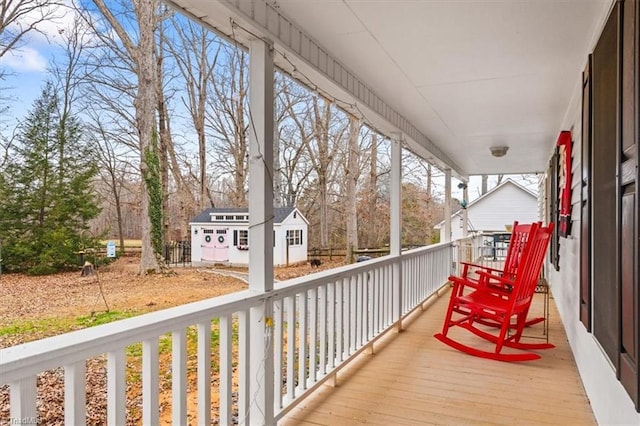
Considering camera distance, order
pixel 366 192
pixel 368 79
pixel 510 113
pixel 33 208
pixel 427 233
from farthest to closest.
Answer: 1. pixel 427 233
2. pixel 366 192
3. pixel 510 113
4. pixel 368 79
5. pixel 33 208

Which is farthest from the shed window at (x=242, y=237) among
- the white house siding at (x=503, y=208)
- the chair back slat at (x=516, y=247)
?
the white house siding at (x=503, y=208)

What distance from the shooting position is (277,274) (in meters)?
2.80

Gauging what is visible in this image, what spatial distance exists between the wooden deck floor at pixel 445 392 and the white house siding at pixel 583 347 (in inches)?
6.7

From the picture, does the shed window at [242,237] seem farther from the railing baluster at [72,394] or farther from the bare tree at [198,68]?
the railing baluster at [72,394]

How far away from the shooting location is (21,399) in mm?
1131

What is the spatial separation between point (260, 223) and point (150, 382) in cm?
90

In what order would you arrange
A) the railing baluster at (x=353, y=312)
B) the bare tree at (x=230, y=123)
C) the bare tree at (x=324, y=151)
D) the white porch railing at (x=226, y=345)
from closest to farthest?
1. the white porch railing at (x=226, y=345)
2. the bare tree at (x=230, y=123)
3. the railing baluster at (x=353, y=312)
4. the bare tree at (x=324, y=151)

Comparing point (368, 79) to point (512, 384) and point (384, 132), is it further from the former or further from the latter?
point (512, 384)

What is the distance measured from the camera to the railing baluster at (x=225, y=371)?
1.93 metres

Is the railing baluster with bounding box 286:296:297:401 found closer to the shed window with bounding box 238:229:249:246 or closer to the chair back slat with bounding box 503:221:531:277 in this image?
the shed window with bounding box 238:229:249:246

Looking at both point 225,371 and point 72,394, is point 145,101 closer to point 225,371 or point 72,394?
point 225,371

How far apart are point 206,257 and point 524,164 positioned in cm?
748

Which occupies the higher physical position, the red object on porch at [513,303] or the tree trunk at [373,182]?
the tree trunk at [373,182]

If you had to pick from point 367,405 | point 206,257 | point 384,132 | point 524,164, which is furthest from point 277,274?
point 524,164
